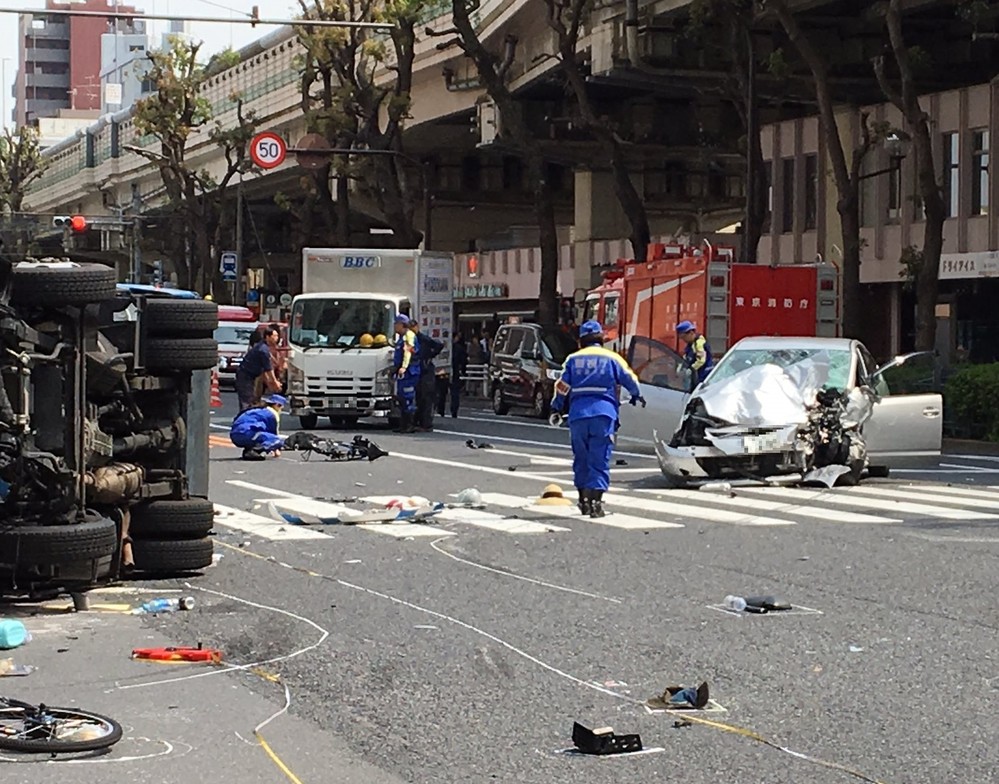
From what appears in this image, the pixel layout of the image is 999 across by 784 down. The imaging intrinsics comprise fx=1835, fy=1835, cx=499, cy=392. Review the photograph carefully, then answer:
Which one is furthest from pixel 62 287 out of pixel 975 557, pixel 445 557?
pixel 975 557

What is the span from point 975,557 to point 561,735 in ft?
21.1

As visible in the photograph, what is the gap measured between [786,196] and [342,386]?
2316 centimetres

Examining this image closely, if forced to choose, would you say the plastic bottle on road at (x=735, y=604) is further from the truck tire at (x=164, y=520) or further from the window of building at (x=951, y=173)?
the window of building at (x=951, y=173)

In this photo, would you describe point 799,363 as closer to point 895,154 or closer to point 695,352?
point 695,352

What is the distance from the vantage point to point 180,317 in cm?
1166

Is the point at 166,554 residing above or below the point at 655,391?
below

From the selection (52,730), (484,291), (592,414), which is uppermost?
(484,291)

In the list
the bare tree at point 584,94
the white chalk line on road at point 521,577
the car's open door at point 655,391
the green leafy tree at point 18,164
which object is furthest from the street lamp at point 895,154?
the green leafy tree at point 18,164

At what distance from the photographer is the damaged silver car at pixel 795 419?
1895 cm

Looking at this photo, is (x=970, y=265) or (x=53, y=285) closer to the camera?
(x=53, y=285)

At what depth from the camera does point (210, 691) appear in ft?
26.8

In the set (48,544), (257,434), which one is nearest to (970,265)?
(257,434)

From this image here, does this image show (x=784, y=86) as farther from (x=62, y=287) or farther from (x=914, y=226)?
(x=62, y=287)

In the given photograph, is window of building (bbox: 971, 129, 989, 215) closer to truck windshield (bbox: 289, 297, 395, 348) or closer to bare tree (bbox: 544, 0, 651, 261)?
bare tree (bbox: 544, 0, 651, 261)
